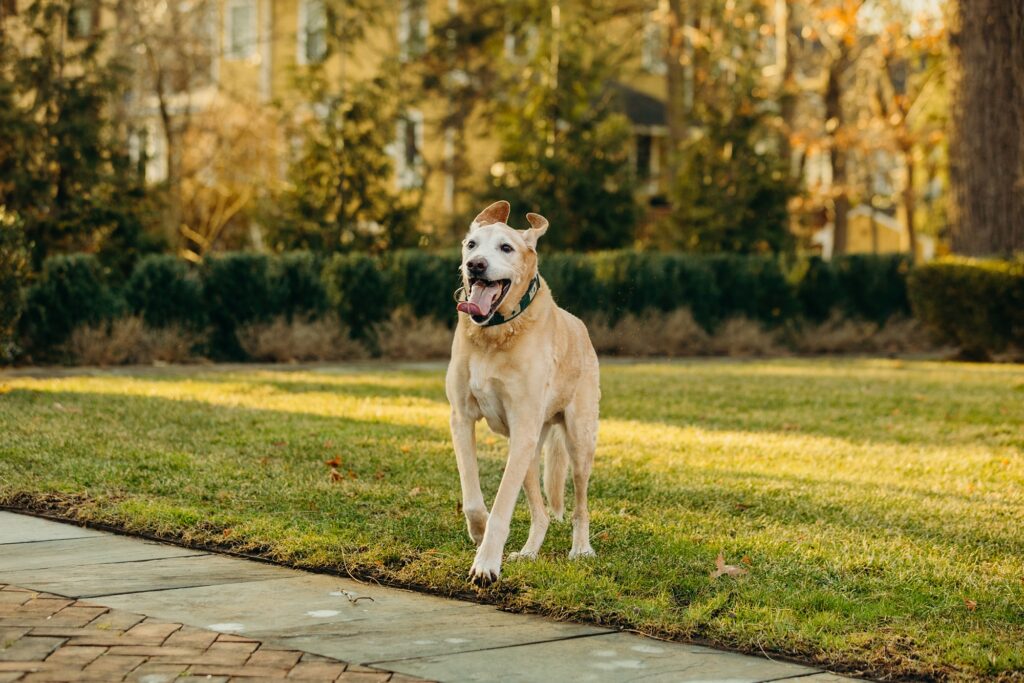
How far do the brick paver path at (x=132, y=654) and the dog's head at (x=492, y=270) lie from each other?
1.88 meters

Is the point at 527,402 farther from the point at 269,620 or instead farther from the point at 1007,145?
the point at 1007,145

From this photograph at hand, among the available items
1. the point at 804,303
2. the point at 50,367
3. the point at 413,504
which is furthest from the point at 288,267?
the point at 413,504

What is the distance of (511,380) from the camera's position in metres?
6.25

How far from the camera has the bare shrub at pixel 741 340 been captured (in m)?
20.7

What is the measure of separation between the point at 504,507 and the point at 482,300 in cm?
94

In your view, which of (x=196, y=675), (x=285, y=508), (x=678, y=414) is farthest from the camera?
(x=678, y=414)

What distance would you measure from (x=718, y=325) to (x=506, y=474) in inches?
597

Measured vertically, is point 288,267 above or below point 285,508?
above

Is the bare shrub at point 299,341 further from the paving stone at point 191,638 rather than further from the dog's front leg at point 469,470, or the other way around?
the paving stone at point 191,638

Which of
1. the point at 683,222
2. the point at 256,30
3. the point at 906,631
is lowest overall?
the point at 906,631

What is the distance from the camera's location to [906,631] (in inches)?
211

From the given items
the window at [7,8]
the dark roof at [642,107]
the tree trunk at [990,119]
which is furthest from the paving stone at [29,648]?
the dark roof at [642,107]

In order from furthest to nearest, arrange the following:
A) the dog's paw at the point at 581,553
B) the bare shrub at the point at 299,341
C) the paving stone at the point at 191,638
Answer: the bare shrub at the point at 299,341
the dog's paw at the point at 581,553
the paving stone at the point at 191,638

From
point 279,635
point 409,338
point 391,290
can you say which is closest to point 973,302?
point 409,338
